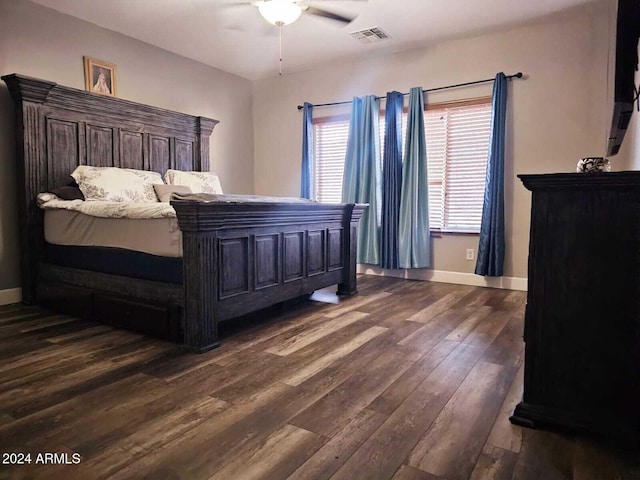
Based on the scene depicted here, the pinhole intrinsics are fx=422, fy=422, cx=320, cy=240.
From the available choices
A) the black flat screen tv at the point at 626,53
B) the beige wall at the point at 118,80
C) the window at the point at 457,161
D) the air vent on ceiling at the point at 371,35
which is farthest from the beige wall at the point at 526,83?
the black flat screen tv at the point at 626,53

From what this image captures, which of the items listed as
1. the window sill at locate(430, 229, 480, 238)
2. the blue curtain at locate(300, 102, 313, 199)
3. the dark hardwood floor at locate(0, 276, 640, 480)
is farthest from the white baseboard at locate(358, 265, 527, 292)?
the dark hardwood floor at locate(0, 276, 640, 480)

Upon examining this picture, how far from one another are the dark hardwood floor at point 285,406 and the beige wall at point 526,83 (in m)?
1.72

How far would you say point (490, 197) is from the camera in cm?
420

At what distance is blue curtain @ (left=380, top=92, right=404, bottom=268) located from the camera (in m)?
4.72

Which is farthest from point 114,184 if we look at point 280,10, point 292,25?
point 292,25

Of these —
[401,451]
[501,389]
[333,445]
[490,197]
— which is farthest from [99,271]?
[490,197]

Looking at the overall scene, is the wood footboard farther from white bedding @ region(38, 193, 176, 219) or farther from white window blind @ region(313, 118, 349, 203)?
white window blind @ region(313, 118, 349, 203)

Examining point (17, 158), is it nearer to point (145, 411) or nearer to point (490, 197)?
point (145, 411)

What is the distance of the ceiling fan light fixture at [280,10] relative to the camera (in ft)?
10.4

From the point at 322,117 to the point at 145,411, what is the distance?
4377mm

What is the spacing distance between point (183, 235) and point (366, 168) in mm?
2973

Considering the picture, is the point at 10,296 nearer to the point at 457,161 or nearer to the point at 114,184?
the point at 114,184

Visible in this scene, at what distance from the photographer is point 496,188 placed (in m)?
4.16

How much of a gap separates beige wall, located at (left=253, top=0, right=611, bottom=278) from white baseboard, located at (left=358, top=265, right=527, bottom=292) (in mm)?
71
